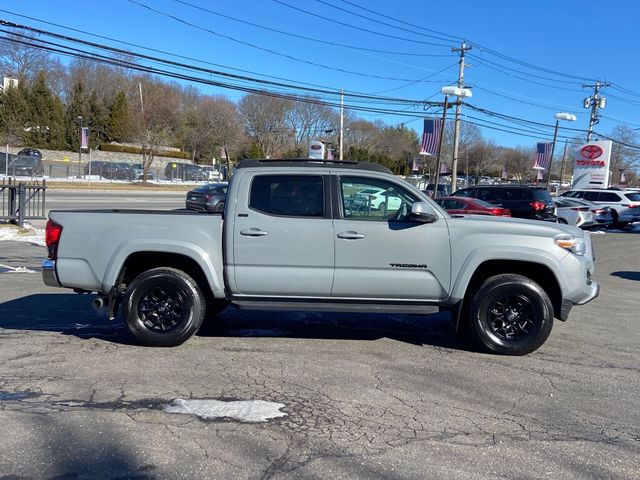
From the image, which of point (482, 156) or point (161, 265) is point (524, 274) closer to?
point (161, 265)

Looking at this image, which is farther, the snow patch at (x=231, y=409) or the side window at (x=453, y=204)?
the side window at (x=453, y=204)

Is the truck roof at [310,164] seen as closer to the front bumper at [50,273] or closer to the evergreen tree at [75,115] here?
the front bumper at [50,273]

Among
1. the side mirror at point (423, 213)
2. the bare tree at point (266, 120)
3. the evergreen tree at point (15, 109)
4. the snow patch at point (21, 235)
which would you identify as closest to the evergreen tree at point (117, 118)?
the evergreen tree at point (15, 109)

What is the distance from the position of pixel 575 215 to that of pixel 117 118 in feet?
246

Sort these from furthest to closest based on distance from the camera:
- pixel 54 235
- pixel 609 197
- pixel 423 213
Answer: pixel 609 197 → pixel 54 235 → pixel 423 213

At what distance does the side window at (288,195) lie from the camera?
18.5 ft

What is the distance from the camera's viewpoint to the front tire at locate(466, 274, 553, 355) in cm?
553

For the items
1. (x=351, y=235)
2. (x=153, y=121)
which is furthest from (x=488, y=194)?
(x=153, y=121)

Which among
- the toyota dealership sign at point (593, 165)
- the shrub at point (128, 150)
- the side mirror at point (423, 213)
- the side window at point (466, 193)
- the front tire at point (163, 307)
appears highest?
the shrub at point (128, 150)

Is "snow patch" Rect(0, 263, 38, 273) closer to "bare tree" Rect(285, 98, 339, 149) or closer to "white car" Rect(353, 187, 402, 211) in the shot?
"white car" Rect(353, 187, 402, 211)

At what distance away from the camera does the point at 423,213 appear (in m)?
5.39

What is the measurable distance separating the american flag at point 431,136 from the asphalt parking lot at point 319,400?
2084 cm

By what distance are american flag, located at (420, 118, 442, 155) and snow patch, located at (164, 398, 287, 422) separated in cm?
2412

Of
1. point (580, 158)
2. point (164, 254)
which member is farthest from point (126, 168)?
point (164, 254)
